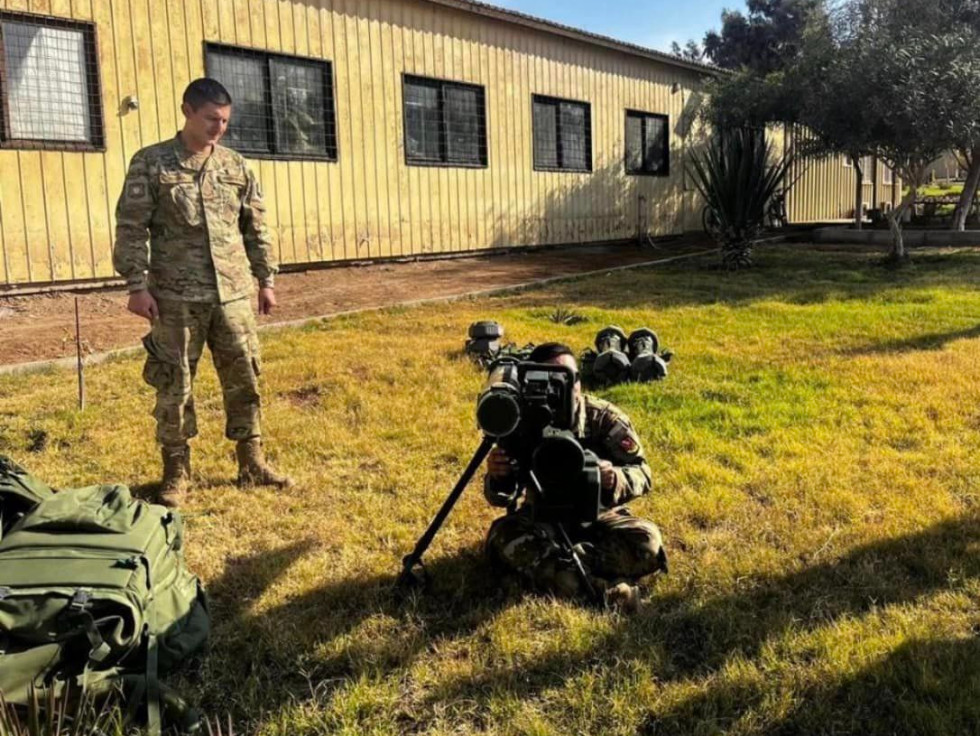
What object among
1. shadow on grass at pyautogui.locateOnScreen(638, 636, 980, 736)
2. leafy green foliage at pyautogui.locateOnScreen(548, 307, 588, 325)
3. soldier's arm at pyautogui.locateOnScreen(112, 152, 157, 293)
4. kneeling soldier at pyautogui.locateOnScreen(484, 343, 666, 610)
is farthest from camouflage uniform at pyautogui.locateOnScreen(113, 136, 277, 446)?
leafy green foliage at pyautogui.locateOnScreen(548, 307, 588, 325)

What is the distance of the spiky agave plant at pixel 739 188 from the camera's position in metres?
11.8

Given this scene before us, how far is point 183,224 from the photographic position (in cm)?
376

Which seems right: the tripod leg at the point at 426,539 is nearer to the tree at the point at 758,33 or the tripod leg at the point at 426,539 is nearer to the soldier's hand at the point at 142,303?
the soldier's hand at the point at 142,303

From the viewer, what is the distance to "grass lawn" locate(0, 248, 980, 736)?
2.32 meters

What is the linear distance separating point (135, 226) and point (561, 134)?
12134mm

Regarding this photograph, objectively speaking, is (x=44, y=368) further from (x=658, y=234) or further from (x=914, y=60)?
(x=658, y=234)

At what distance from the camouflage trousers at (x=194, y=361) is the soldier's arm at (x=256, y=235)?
17 cm

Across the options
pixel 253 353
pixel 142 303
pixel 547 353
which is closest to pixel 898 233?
pixel 253 353

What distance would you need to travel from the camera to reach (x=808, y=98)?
12.5 metres

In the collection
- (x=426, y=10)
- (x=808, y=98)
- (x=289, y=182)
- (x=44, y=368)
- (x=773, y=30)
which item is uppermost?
(x=773, y=30)

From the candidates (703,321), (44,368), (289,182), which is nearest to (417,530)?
(44,368)

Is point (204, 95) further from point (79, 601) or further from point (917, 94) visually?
point (917, 94)

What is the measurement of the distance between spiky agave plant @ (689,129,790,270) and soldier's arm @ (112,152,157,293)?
958 cm

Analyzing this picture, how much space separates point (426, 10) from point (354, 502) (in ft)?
33.0
